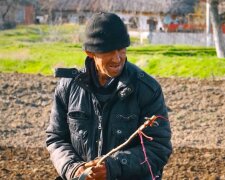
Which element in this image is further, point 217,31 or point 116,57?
point 217,31

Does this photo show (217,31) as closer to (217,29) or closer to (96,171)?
(217,29)

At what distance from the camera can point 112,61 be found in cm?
272

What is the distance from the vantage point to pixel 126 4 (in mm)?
38438

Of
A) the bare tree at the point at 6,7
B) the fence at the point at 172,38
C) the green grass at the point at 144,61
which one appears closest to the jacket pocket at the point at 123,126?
the green grass at the point at 144,61

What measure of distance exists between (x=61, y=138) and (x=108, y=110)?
1.02ft

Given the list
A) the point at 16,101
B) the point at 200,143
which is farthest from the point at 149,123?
the point at 16,101

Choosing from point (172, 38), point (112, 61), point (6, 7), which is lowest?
point (172, 38)

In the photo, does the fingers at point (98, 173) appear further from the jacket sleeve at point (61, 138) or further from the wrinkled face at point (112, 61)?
the wrinkled face at point (112, 61)

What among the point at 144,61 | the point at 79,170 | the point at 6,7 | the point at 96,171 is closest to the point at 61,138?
the point at 79,170

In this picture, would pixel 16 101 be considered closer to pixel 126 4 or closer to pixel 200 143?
pixel 200 143

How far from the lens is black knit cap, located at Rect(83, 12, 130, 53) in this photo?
2709mm

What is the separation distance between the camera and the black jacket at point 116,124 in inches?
108

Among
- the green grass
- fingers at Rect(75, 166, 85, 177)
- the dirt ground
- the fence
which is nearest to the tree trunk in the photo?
the green grass

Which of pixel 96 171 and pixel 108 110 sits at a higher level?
pixel 108 110
